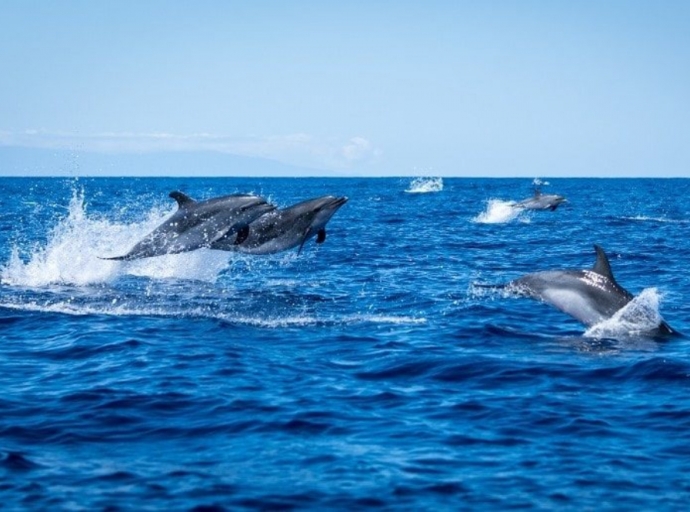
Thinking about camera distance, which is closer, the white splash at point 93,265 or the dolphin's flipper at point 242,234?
the dolphin's flipper at point 242,234

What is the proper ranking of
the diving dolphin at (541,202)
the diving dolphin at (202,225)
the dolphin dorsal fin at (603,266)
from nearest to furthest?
the dolphin dorsal fin at (603,266), the diving dolphin at (202,225), the diving dolphin at (541,202)

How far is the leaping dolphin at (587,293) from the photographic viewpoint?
14.1 meters

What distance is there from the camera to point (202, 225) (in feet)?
57.0

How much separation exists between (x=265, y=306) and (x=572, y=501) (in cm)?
1021

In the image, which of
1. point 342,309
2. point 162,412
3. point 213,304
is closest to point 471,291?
point 342,309

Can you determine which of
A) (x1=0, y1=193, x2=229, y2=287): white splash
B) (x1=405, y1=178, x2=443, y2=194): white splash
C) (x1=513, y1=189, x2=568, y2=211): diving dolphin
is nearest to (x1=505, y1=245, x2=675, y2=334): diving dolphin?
(x1=0, y1=193, x2=229, y2=287): white splash

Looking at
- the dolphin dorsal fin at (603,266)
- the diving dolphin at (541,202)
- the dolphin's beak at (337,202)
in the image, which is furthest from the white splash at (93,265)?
the diving dolphin at (541,202)

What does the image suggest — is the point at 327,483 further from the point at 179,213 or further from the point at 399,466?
the point at 179,213

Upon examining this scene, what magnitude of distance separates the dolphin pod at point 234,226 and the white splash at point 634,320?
6007 mm

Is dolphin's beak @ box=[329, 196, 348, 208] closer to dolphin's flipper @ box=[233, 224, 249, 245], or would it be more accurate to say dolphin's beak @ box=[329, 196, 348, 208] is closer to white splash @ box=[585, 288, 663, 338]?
dolphin's flipper @ box=[233, 224, 249, 245]

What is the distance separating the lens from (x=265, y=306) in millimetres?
16953

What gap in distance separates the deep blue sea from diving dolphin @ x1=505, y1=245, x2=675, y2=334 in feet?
0.96

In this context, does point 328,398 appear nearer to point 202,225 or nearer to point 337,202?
point 202,225

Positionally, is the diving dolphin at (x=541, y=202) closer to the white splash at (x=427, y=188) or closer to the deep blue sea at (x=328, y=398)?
the deep blue sea at (x=328, y=398)
